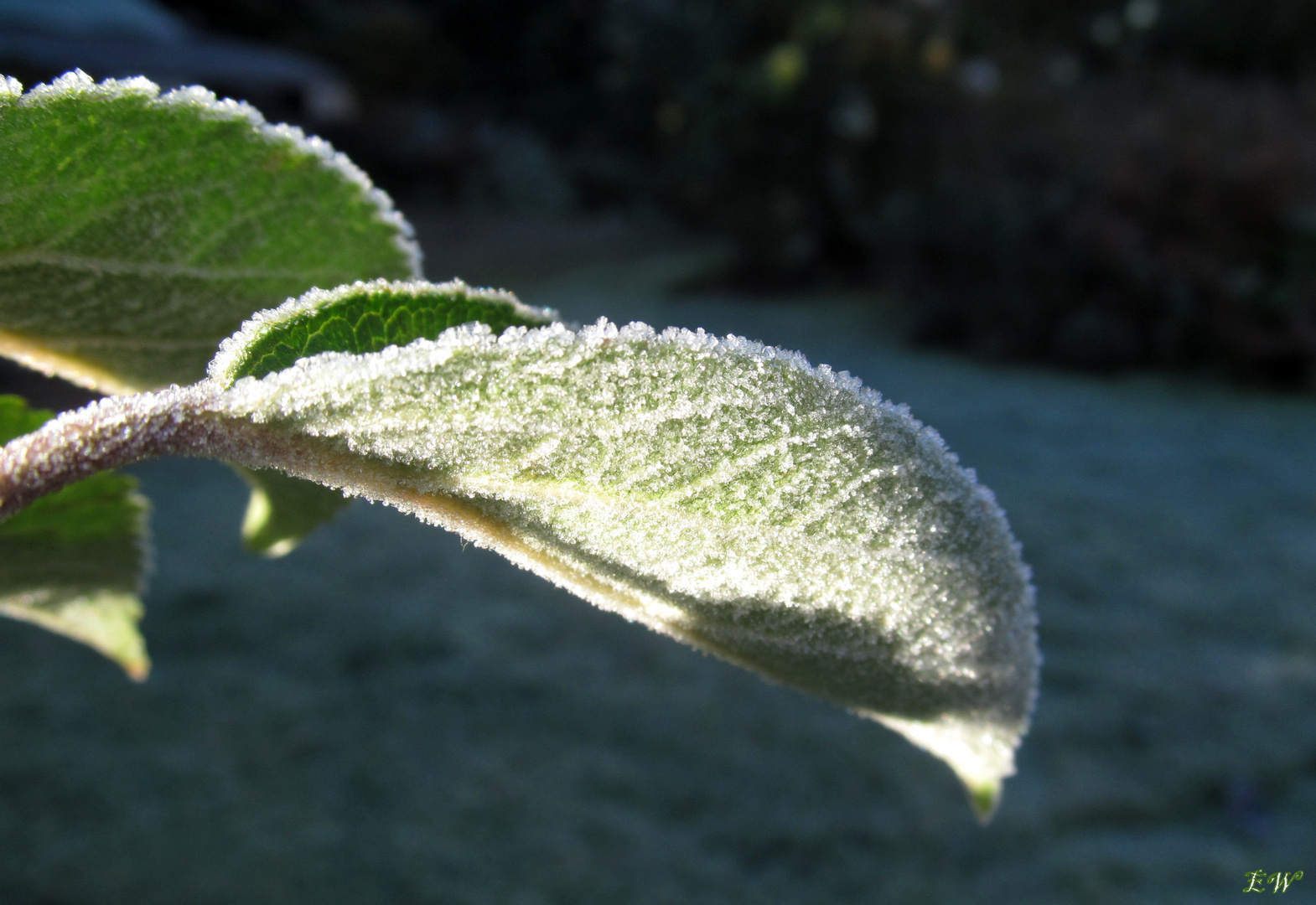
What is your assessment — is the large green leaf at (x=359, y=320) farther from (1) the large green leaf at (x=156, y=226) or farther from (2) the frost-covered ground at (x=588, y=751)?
(2) the frost-covered ground at (x=588, y=751)

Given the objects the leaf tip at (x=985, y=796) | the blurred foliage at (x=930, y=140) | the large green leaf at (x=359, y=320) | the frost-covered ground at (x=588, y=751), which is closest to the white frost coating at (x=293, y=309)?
the large green leaf at (x=359, y=320)

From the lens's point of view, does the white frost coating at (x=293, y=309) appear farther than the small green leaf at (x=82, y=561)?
No

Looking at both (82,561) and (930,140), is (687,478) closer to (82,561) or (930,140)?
(82,561)

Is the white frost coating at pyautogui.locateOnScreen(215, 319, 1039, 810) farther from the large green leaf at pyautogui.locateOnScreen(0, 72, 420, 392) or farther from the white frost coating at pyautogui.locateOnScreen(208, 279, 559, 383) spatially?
the large green leaf at pyautogui.locateOnScreen(0, 72, 420, 392)

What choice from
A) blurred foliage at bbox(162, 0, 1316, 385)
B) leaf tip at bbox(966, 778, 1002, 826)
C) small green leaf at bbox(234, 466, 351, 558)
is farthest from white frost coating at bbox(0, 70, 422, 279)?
blurred foliage at bbox(162, 0, 1316, 385)

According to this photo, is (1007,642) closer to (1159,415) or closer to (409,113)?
(1159,415)
